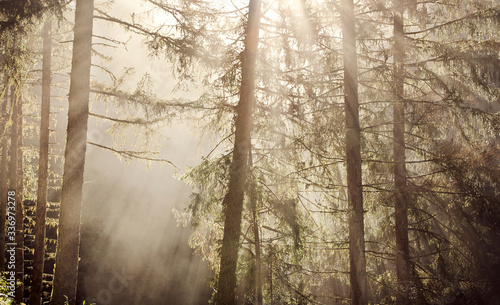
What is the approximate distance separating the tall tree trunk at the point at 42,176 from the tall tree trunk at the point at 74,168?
4088mm

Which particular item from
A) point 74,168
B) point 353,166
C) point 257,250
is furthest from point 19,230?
point 353,166

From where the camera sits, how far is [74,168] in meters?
5.89

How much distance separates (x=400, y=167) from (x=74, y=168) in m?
7.68

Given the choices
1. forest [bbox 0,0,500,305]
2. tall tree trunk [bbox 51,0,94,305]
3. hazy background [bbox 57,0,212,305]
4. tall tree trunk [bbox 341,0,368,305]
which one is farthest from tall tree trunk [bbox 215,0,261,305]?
hazy background [bbox 57,0,212,305]

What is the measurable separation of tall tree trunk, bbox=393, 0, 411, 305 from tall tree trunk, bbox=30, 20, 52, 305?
9.81m

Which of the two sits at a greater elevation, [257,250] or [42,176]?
[42,176]

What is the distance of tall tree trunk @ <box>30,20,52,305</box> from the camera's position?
915 cm

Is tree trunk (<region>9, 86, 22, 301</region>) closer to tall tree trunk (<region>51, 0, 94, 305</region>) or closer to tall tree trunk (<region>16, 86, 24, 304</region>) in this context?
tall tree trunk (<region>16, 86, 24, 304</region>)

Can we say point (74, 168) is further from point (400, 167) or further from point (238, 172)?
point (400, 167)

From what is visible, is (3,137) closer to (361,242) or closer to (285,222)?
(285,222)

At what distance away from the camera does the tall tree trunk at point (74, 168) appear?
18.6 feet

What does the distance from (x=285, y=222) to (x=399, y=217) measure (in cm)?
394

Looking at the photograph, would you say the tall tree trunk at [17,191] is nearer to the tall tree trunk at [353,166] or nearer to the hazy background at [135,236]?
the hazy background at [135,236]

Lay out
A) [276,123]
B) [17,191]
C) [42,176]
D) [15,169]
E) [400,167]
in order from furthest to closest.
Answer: [15,169] < [17,191] < [42,176] < [400,167] < [276,123]
